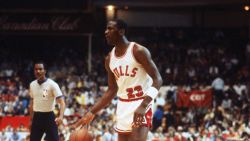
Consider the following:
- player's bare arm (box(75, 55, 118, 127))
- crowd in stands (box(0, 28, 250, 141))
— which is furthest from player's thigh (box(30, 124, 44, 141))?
crowd in stands (box(0, 28, 250, 141))

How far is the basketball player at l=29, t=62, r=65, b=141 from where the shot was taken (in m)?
8.91

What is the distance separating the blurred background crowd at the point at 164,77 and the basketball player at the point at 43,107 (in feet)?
20.2

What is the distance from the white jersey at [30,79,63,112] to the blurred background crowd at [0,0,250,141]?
6149 millimetres

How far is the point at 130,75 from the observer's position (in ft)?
19.4

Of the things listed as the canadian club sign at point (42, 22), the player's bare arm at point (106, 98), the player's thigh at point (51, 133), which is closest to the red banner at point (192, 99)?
the canadian club sign at point (42, 22)

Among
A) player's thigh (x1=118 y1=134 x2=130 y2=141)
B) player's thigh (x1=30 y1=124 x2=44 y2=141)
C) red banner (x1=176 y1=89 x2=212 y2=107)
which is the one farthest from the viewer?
red banner (x1=176 y1=89 x2=212 y2=107)

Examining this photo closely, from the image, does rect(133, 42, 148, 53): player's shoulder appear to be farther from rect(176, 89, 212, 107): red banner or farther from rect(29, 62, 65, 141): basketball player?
rect(176, 89, 212, 107): red banner

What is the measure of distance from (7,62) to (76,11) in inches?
160

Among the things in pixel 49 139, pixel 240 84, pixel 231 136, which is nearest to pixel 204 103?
pixel 240 84

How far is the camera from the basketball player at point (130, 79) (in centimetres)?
576

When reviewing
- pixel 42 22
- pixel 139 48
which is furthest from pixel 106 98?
pixel 42 22

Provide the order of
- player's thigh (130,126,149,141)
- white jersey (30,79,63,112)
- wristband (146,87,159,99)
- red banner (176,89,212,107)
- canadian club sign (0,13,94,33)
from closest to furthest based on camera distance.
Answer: wristband (146,87,159,99) → player's thigh (130,126,149,141) → white jersey (30,79,63,112) → red banner (176,89,212,107) → canadian club sign (0,13,94,33)

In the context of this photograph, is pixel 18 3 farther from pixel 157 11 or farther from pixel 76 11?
pixel 157 11

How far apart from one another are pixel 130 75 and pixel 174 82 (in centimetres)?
1607
